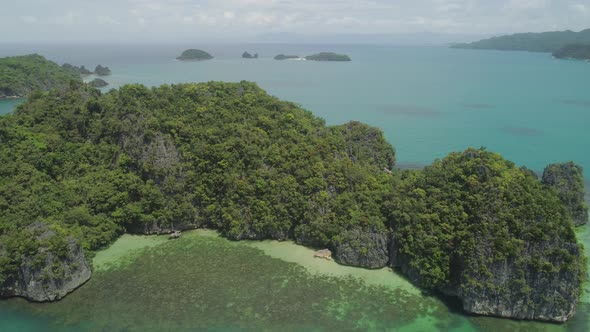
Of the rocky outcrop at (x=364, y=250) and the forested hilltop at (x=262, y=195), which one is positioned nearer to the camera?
the forested hilltop at (x=262, y=195)

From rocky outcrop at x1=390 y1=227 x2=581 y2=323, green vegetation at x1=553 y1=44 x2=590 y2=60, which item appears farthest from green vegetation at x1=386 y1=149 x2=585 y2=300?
green vegetation at x1=553 y1=44 x2=590 y2=60

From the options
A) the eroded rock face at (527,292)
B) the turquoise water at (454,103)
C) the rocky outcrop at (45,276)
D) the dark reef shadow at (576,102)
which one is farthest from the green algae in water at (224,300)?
the dark reef shadow at (576,102)

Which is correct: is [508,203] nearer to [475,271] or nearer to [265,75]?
[475,271]

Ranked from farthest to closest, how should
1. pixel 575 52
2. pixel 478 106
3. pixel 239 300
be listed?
pixel 575 52
pixel 478 106
pixel 239 300

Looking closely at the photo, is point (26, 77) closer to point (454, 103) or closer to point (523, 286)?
point (454, 103)

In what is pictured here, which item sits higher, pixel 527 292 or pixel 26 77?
pixel 26 77

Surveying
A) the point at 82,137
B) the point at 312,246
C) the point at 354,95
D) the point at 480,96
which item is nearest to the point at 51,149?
the point at 82,137

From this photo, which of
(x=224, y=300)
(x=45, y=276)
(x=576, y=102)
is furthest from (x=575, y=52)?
(x=45, y=276)

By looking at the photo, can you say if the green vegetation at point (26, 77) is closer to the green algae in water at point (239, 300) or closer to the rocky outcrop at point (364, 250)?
the green algae in water at point (239, 300)
